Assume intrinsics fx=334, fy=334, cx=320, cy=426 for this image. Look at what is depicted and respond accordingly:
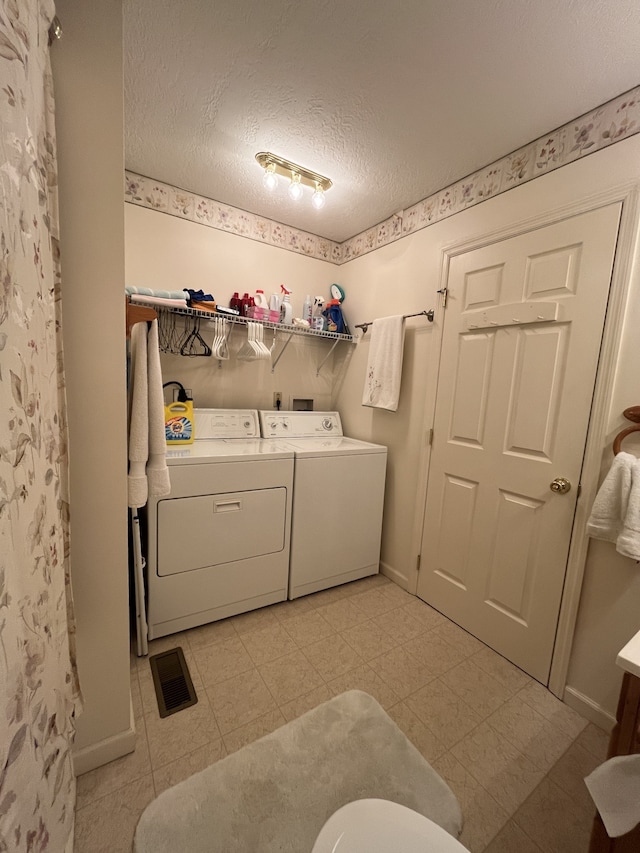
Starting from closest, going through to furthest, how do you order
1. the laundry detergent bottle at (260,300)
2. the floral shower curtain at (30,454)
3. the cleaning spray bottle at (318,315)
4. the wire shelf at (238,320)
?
the floral shower curtain at (30,454)
the wire shelf at (238,320)
the laundry detergent bottle at (260,300)
the cleaning spray bottle at (318,315)

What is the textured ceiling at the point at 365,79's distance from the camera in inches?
42.3

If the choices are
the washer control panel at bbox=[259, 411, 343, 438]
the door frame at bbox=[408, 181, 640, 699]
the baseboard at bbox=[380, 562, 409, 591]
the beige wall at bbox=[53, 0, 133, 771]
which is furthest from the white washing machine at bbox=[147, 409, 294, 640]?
the door frame at bbox=[408, 181, 640, 699]

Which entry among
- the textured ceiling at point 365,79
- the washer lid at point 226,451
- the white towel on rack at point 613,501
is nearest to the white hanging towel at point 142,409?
the washer lid at point 226,451

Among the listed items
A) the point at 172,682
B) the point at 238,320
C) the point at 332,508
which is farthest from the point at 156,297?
the point at 172,682

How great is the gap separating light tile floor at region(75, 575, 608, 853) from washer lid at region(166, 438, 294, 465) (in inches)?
36.6

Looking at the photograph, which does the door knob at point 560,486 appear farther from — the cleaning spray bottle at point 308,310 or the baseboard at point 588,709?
the cleaning spray bottle at point 308,310

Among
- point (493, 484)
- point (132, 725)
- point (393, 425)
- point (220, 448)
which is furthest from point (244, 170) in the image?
point (132, 725)

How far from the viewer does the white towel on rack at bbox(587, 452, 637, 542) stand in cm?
122

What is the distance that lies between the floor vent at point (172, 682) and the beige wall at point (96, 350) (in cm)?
20

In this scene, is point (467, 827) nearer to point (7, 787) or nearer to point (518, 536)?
point (518, 536)

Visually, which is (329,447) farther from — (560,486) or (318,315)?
(560,486)

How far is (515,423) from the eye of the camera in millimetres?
1642

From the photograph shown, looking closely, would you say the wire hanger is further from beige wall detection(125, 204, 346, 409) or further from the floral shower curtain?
beige wall detection(125, 204, 346, 409)

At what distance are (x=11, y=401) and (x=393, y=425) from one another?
2.05 m
